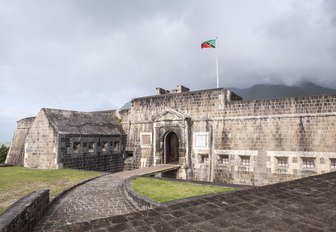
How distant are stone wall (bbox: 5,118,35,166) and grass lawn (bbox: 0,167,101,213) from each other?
13.0 m

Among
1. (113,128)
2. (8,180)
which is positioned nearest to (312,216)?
(8,180)

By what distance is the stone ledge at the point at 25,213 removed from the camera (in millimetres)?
4953

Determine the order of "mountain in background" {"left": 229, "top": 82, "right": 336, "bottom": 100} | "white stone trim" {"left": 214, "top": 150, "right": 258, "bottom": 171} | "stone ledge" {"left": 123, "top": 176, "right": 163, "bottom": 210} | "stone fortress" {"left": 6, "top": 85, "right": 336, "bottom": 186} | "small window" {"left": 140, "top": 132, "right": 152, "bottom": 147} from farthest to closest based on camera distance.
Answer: "mountain in background" {"left": 229, "top": 82, "right": 336, "bottom": 100} < "small window" {"left": 140, "top": 132, "right": 152, "bottom": 147} < "white stone trim" {"left": 214, "top": 150, "right": 258, "bottom": 171} < "stone fortress" {"left": 6, "top": 85, "right": 336, "bottom": 186} < "stone ledge" {"left": 123, "top": 176, "right": 163, "bottom": 210}

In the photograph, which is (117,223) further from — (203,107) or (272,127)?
(203,107)

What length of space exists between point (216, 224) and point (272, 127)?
45.5 ft

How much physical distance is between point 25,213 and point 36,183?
22.3ft

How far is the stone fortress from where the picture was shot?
14711mm

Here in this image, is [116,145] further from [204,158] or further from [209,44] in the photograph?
[209,44]

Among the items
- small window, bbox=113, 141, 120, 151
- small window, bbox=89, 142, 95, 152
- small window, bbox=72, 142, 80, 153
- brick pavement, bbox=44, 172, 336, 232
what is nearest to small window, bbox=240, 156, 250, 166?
small window, bbox=113, 141, 120, 151

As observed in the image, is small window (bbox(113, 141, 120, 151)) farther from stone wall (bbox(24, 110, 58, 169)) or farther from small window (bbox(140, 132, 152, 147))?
stone wall (bbox(24, 110, 58, 169))

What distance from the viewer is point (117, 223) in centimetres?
335

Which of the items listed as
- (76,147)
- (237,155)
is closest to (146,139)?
(76,147)

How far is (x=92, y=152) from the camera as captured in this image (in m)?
18.9

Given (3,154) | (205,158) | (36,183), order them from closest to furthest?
(36,183) → (205,158) → (3,154)
